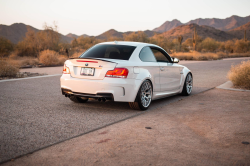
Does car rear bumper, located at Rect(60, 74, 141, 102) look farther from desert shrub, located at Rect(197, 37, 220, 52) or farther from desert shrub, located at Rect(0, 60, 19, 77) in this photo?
desert shrub, located at Rect(197, 37, 220, 52)

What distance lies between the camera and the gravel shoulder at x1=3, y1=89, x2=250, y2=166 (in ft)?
12.4

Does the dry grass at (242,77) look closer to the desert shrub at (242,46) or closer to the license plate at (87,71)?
the license plate at (87,71)

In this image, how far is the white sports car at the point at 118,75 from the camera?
6281mm

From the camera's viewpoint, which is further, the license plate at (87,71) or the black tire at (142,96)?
the black tire at (142,96)

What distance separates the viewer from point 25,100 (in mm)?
8055

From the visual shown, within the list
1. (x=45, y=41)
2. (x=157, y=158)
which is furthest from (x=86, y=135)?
(x=45, y=41)

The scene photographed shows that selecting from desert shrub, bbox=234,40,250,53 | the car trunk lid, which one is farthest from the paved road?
desert shrub, bbox=234,40,250,53

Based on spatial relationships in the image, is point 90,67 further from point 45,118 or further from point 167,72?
point 167,72

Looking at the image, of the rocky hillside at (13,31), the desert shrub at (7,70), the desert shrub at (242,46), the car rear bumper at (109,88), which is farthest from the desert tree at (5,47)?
the rocky hillside at (13,31)

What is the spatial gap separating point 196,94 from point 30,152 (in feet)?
22.1

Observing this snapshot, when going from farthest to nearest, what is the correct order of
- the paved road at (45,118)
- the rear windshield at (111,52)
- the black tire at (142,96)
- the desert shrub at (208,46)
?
the desert shrub at (208,46)
the rear windshield at (111,52)
the black tire at (142,96)
the paved road at (45,118)

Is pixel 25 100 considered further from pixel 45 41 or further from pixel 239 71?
pixel 45 41

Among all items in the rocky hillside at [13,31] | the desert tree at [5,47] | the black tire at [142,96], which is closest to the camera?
the black tire at [142,96]

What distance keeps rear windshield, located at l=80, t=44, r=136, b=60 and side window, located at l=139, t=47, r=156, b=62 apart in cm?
29
